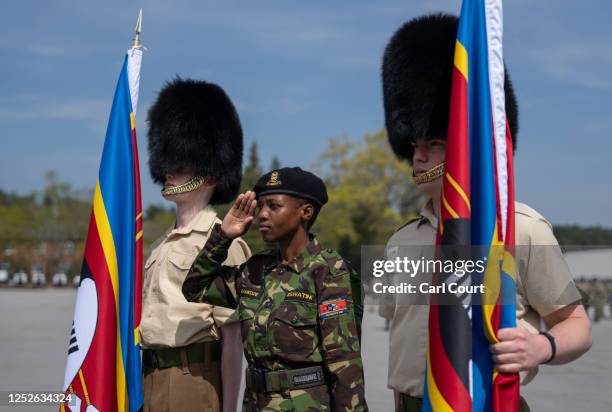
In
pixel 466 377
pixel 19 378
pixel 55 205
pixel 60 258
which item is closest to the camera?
pixel 466 377

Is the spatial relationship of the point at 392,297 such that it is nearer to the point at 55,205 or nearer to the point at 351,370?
the point at 351,370

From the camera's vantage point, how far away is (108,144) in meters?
4.38

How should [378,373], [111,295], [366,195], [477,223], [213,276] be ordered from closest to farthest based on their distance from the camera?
[477,223], [213,276], [111,295], [378,373], [366,195]

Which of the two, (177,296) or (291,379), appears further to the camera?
(177,296)

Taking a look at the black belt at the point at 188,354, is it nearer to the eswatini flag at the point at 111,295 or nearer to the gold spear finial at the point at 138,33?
the eswatini flag at the point at 111,295

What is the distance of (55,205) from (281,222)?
80.1 m

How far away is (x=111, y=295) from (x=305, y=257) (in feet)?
3.75

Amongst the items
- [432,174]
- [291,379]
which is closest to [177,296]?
[291,379]

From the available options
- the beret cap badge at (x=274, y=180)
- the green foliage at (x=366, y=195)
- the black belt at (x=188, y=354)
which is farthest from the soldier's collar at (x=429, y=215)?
the green foliage at (x=366, y=195)

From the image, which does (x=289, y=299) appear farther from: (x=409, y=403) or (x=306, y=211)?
(x=409, y=403)

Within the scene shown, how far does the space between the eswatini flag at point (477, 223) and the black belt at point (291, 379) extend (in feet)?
2.46

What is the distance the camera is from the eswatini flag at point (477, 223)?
267 cm

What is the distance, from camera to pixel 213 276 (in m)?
3.80

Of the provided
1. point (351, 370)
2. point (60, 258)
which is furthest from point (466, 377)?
point (60, 258)
